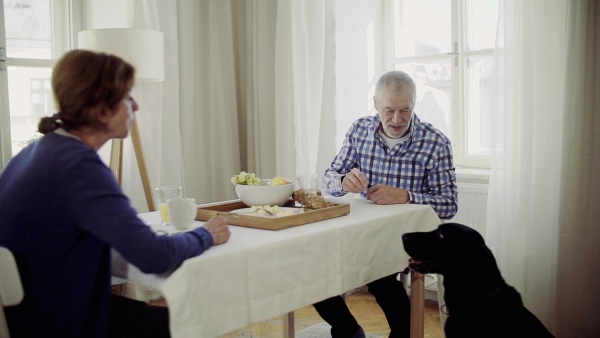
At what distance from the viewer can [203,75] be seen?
3824 millimetres

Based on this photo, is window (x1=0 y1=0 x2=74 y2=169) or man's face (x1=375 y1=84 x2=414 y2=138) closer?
man's face (x1=375 y1=84 x2=414 y2=138)

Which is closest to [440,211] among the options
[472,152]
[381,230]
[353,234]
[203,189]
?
[381,230]

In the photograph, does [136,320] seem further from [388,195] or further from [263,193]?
[388,195]

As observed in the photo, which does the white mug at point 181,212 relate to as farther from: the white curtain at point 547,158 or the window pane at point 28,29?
the window pane at point 28,29

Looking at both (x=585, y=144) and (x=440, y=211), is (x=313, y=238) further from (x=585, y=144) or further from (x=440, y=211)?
(x=585, y=144)

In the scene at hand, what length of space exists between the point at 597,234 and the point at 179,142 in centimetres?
233

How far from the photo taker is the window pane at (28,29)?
3.31 metres

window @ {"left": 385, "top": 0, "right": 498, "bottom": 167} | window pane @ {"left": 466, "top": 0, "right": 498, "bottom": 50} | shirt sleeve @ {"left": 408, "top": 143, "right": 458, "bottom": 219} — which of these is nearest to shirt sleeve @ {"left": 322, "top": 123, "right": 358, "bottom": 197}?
shirt sleeve @ {"left": 408, "top": 143, "right": 458, "bottom": 219}

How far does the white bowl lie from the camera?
2.04 m

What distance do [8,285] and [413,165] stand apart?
1.65m

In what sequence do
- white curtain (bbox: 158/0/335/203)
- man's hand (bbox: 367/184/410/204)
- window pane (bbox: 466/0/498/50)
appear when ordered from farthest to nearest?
white curtain (bbox: 158/0/335/203) → window pane (bbox: 466/0/498/50) → man's hand (bbox: 367/184/410/204)

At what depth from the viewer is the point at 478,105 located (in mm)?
3543

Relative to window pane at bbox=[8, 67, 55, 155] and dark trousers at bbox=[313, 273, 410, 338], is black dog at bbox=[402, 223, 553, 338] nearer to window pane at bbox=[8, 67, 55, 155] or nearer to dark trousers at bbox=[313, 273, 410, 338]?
dark trousers at bbox=[313, 273, 410, 338]

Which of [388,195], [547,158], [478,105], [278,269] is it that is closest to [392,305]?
[388,195]
